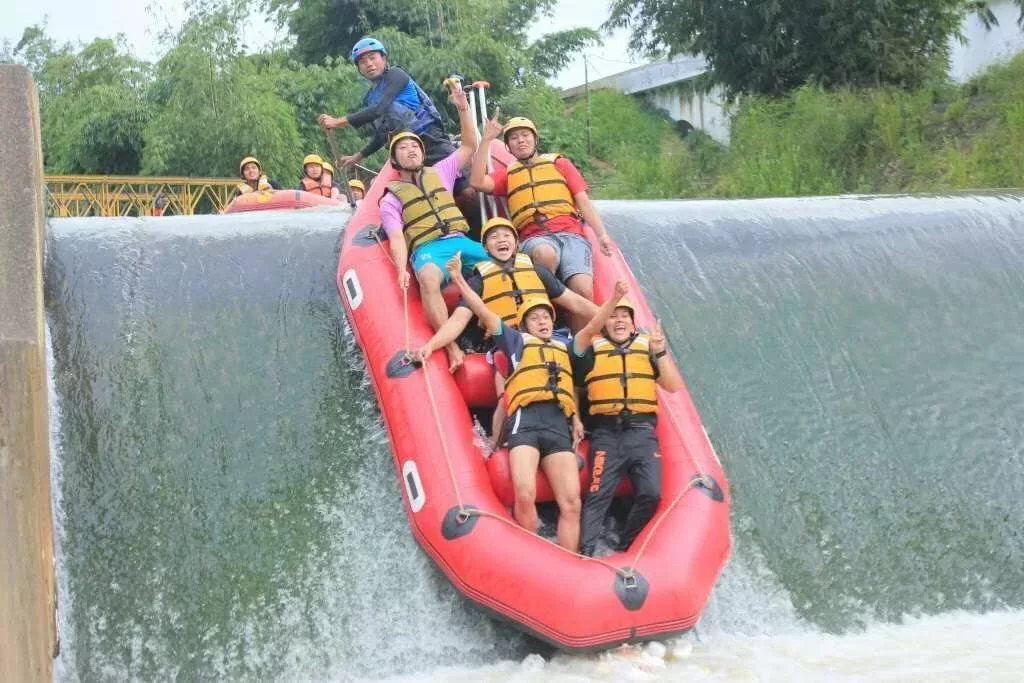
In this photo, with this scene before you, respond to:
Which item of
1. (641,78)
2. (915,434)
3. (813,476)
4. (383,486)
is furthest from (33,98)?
(641,78)

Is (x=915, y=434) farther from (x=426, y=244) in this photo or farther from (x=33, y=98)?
(x=33, y=98)

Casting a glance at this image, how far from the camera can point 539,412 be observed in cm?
496

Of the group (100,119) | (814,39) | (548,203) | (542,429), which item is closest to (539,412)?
(542,429)

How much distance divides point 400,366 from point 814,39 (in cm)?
1123

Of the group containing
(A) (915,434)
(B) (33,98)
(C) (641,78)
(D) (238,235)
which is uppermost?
(B) (33,98)

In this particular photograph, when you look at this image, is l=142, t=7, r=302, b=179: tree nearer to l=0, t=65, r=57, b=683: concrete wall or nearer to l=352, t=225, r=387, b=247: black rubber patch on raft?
l=352, t=225, r=387, b=247: black rubber patch on raft

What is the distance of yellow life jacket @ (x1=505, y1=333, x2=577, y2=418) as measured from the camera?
16.3ft

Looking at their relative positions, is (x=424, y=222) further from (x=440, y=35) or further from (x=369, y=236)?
(x=440, y=35)

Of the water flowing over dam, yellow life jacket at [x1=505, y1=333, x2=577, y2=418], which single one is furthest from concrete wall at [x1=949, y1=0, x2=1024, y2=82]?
yellow life jacket at [x1=505, y1=333, x2=577, y2=418]

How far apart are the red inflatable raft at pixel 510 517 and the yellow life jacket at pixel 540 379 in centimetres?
22

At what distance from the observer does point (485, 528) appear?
15.2ft

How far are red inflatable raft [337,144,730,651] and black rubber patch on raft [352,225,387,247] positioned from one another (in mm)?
303

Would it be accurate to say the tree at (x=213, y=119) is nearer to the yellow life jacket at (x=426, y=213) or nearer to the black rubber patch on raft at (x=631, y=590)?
the yellow life jacket at (x=426, y=213)

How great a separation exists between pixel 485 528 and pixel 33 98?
2851 millimetres
